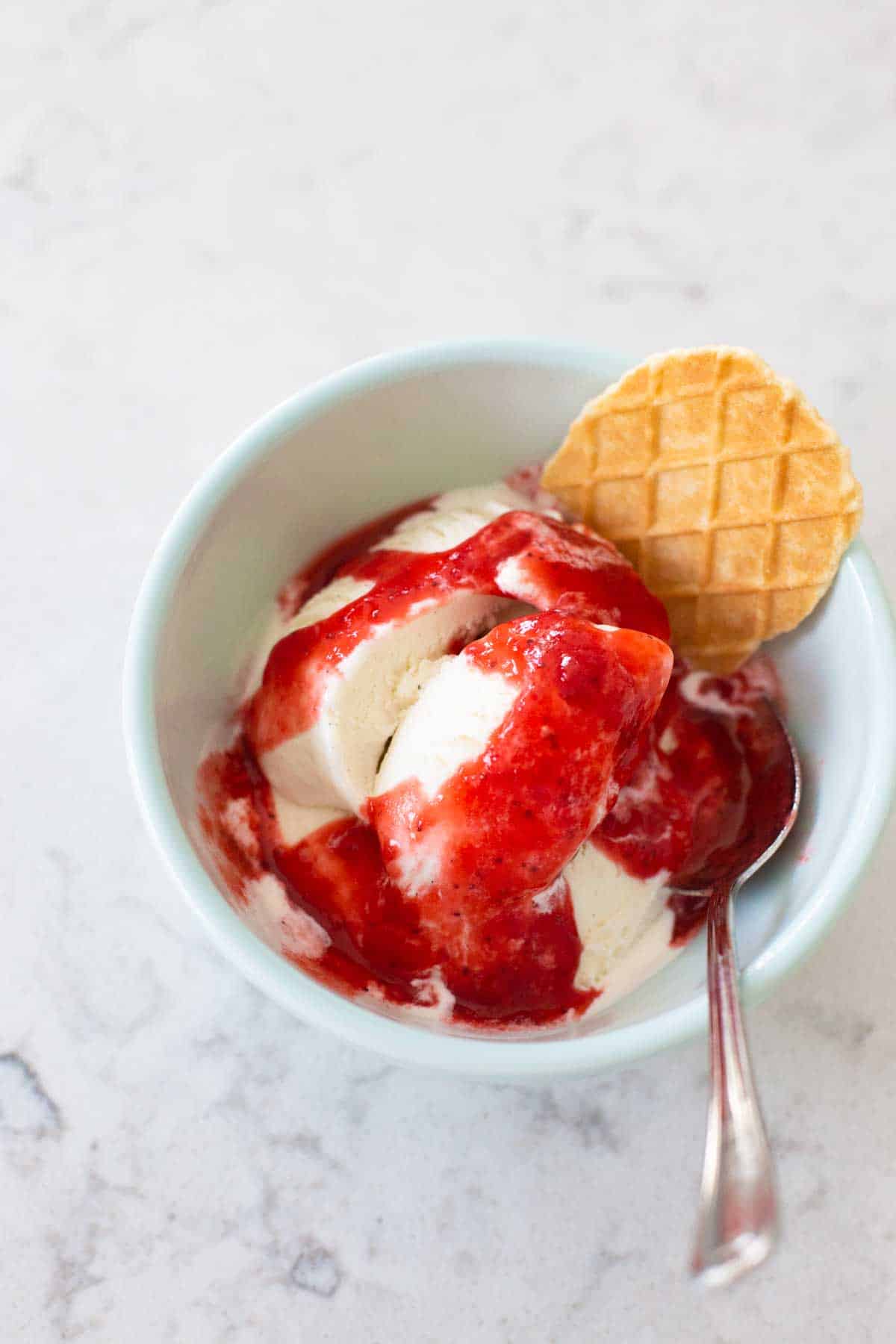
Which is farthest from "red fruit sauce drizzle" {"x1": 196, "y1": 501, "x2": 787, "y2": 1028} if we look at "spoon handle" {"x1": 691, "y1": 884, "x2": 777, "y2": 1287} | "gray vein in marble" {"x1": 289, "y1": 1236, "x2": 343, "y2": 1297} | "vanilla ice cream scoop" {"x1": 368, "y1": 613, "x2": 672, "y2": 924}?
"gray vein in marble" {"x1": 289, "y1": 1236, "x2": 343, "y2": 1297}

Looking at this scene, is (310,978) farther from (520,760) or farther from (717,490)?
(717,490)

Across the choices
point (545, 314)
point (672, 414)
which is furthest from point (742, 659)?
point (545, 314)

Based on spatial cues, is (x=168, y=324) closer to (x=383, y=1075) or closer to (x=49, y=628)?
(x=49, y=628)

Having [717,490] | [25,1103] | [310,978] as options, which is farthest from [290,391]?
[25,1103]

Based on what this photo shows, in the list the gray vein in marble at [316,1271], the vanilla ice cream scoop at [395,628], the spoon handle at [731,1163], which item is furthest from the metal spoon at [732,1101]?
the gray vein in marble at [316,1271]

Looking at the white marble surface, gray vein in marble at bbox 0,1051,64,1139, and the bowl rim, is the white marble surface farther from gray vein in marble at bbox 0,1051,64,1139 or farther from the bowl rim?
the bowl rim

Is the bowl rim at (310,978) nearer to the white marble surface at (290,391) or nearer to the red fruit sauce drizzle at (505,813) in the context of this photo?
the red fruit sauce drizzle at (505,813)
